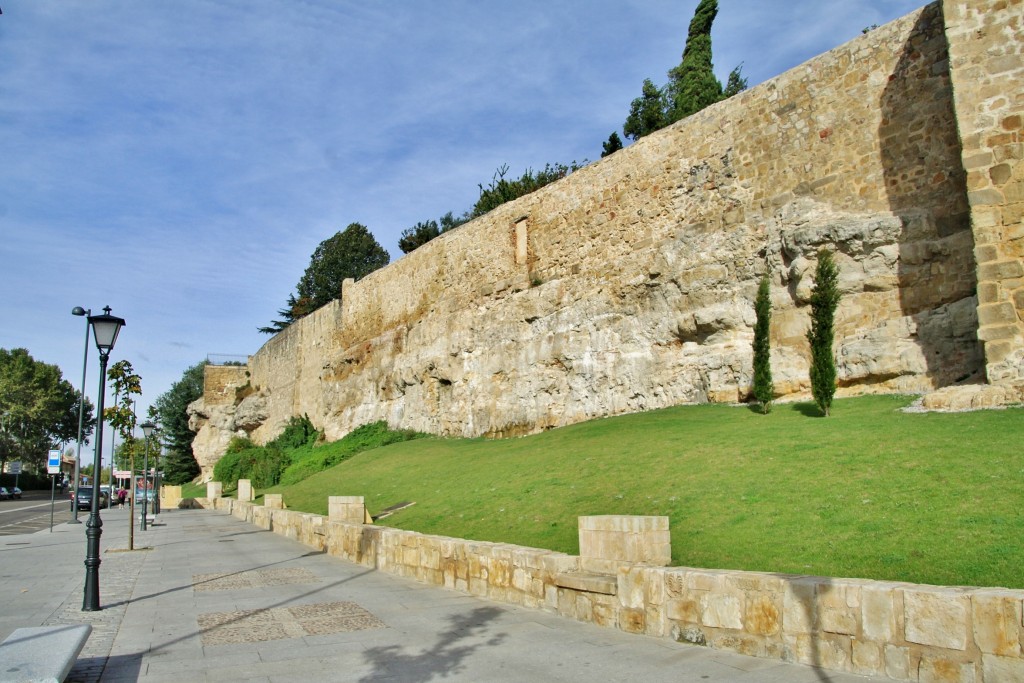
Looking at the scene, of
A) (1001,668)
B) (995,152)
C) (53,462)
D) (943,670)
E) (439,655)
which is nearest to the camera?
(1001,668)

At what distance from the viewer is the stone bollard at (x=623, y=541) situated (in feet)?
20.6

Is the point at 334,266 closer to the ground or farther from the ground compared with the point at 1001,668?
farther from the ground

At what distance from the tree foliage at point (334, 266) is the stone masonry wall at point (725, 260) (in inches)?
1290

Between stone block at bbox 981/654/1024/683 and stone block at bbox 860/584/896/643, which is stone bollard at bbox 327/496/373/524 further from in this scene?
stone block at bbox 981/654/1024/683

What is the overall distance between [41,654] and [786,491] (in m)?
6.60

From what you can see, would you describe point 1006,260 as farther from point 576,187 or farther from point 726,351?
point 576,187

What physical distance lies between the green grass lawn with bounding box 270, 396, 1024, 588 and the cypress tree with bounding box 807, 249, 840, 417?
1.65ft

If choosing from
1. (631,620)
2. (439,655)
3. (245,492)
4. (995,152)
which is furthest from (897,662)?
(245,492)

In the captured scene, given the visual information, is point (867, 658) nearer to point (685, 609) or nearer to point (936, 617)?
point (936, 617)

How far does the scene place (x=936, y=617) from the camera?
411cm

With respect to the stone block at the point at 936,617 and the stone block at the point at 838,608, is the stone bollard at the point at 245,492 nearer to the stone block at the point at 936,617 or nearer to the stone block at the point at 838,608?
the stone block at the point at 838,608

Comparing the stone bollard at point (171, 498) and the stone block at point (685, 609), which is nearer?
the stone block at point (685, 609)

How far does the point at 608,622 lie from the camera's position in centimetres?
630

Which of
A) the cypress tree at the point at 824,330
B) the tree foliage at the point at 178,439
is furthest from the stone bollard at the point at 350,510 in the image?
the tree foliage at the point at 178,439
